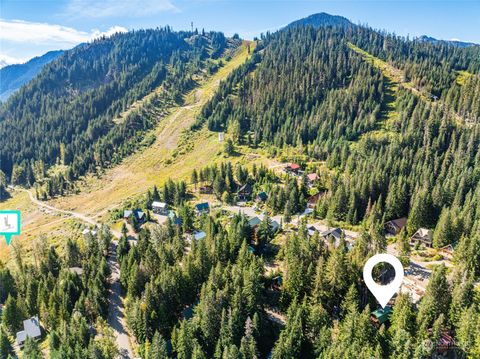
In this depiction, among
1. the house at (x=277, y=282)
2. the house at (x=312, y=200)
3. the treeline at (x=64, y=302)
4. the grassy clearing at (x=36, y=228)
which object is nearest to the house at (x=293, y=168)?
the house at (x=312, y=200)

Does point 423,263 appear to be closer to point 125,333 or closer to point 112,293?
point 125,333

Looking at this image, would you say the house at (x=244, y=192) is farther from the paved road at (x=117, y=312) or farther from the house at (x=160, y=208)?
the paved road at (x=117, y=312)

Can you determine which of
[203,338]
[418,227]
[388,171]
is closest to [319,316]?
[203,338]

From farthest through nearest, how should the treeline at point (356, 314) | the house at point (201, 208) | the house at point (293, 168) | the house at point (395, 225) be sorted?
the house at point (293, 168) → the house at point (201, 208) → the house at point (395, 225) → the treeline at point (356, 314)

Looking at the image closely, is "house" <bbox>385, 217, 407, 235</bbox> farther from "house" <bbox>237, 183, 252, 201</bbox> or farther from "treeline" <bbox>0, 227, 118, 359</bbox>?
"treeline" <bbox>0, 227, 118, 359</bbox>

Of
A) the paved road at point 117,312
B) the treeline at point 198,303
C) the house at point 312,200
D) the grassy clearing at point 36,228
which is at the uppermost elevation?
the house at point 312,200

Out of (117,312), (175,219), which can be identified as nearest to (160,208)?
(175,219)

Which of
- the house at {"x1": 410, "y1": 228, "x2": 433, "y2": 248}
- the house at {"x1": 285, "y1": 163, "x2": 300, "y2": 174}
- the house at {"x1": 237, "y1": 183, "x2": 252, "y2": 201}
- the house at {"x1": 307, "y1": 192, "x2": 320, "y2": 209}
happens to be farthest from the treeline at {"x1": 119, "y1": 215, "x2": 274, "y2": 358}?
the house at {"x1": 285, "y1": 163, "x2": 300, "y2": 174}
